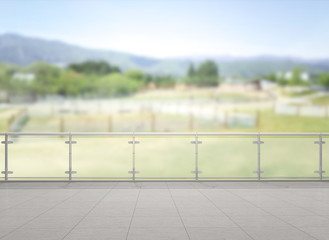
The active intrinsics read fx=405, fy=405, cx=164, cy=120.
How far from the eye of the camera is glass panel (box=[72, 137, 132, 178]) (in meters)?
11.3

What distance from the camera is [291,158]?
11.9 metres

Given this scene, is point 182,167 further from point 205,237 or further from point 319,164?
point 205,237

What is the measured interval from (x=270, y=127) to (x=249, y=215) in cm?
4097

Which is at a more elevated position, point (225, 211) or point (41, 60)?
point (41, 60)

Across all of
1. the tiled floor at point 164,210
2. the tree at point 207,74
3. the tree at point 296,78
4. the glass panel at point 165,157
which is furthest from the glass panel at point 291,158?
the tree at point 207,74

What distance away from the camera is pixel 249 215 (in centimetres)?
709

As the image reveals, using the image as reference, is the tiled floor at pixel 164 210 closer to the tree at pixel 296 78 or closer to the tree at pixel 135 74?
the tree at pixel 296 78

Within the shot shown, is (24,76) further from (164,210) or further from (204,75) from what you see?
(164,210)

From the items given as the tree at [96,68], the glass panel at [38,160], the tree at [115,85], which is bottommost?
the glass panel at [38,160]

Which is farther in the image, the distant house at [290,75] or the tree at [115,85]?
the tree at [115,85]

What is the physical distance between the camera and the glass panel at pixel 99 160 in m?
11.3

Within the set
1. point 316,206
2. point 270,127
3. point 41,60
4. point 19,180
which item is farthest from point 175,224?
point 41,60

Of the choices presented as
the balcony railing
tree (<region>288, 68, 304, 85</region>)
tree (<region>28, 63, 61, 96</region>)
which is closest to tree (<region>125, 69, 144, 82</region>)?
tree (<region>28, 63, 61, 96</region>)

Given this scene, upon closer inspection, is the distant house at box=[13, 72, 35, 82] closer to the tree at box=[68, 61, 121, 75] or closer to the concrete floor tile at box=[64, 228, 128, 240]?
the tree at box=[68, 61, 121, 75]
